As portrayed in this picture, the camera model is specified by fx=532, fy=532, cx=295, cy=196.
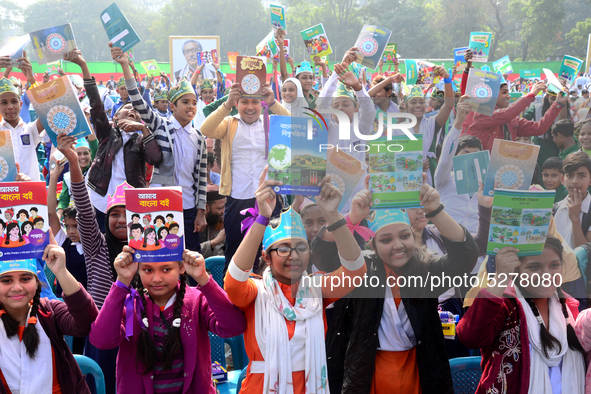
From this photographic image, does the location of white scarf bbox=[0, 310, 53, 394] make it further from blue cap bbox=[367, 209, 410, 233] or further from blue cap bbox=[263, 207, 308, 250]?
blue cap bbox=[367, 209, 410, 233]

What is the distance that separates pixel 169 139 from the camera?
4395mm

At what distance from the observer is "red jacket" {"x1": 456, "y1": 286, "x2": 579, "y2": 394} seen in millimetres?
2266

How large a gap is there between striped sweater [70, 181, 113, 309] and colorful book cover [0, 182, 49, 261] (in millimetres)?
620

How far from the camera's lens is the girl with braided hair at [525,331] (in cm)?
226

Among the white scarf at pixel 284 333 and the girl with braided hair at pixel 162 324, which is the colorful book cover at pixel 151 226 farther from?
the white scarf at pixel 284 333

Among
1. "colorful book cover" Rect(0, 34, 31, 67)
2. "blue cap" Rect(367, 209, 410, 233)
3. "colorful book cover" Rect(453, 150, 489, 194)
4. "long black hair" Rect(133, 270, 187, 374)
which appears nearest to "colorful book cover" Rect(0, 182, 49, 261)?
"long black hair" Rect(133, 270, 187, 374)

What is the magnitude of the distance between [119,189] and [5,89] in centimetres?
229

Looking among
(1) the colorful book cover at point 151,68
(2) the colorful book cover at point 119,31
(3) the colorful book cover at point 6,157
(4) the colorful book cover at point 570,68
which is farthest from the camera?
(1) the colorful book cover at point 151,68

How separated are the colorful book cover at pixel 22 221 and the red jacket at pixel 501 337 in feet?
6.08

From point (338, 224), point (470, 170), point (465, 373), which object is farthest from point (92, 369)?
point (470, 170)

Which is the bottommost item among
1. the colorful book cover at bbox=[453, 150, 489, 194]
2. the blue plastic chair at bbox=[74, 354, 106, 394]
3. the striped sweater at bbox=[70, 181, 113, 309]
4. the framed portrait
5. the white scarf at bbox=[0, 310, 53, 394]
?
the blue plastic chair at bbox=[74, 354, 106, 394]

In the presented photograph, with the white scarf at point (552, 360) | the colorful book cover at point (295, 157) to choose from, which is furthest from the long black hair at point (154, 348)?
the white scarf at point (552, 360)

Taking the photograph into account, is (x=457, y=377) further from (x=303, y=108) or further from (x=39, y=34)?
(x=39, y=34)

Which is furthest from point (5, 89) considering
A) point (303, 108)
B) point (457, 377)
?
point (457, 377)
